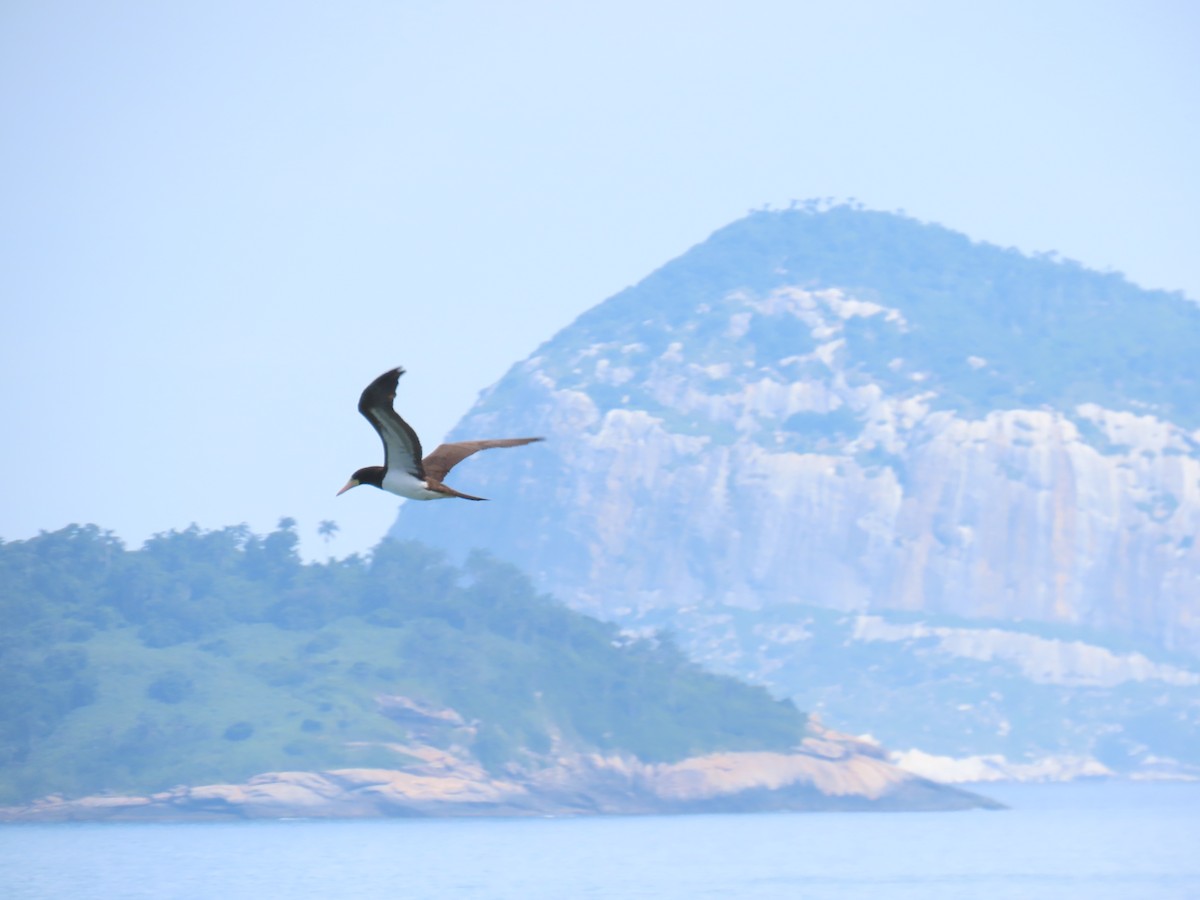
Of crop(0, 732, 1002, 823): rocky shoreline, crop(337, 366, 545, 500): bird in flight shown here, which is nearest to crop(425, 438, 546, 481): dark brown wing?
crop(337, 366, 545, 500): bird in flight

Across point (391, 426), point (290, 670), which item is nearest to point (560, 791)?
point (290, 670)

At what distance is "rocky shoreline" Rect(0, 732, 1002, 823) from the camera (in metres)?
127

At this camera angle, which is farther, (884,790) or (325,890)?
(884,790)

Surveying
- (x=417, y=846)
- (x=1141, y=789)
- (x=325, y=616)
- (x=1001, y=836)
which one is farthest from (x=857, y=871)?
(x=1141, y=789)

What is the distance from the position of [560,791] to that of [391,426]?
4671 inches

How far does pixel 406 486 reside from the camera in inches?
863

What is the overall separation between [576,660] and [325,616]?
18.5 metres

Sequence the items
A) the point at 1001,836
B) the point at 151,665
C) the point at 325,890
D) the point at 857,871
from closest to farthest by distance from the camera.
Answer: the point at 325,890 < the point at 857,871 < the point at 1001,836 < the point at 151,665

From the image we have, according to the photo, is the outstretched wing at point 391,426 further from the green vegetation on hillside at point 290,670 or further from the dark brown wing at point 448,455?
the green vegetation on hillside at point 290,670

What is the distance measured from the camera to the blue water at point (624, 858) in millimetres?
78000

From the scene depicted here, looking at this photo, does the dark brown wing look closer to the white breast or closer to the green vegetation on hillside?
the white breast

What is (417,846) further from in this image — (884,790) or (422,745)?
(884,790)

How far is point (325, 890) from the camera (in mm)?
76125

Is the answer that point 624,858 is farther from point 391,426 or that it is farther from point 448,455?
point 391,426
